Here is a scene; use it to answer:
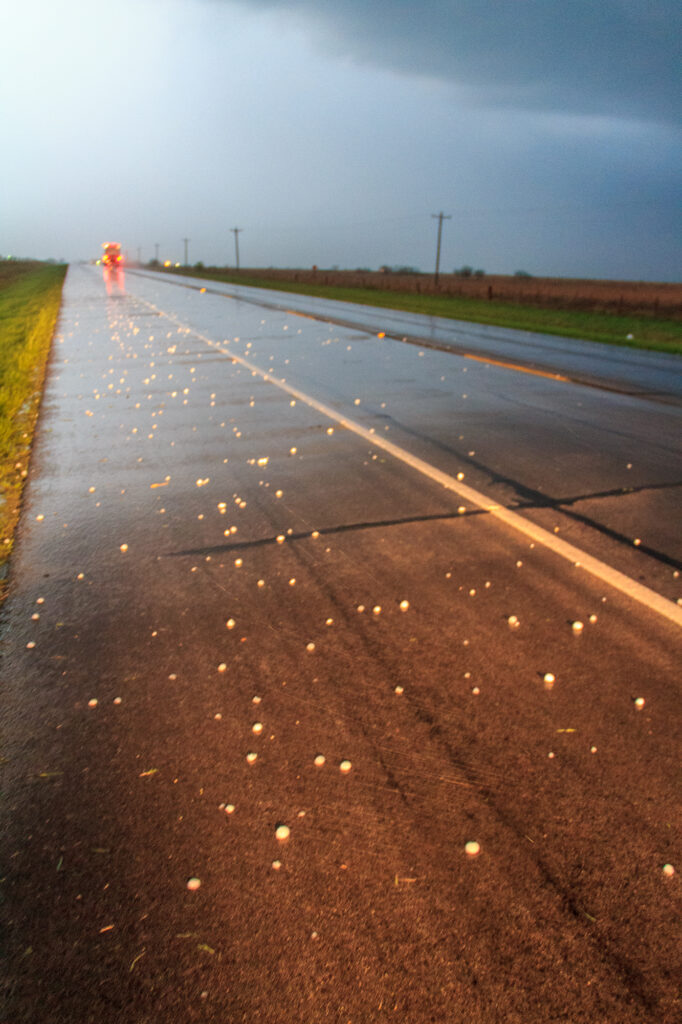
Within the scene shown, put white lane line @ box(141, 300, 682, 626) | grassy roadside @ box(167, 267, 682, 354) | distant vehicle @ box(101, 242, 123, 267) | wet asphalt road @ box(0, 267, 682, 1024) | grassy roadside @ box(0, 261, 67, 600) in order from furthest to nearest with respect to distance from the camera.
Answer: distant vehicle @ box(101, 242, 123, 267) → grassy roadside @ box(167, 267, 682, 354) → grassy roadside @ box(0, 261, 67, 600) → white lane line @ box(141, 300, 682, 626) → wet asphalt road @ box(0, 267, 682, 1024)

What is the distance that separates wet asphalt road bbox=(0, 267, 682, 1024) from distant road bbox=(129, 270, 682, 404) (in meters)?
6.22

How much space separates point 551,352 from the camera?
15.6 m

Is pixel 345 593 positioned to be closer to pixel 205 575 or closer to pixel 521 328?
pixel 205 575

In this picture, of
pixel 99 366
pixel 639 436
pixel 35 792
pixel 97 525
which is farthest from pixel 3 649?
pixel 99 366

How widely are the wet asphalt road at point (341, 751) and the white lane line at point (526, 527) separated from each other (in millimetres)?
54

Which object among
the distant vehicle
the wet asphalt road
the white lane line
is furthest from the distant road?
the distant vehicle

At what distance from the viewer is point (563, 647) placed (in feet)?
11.8

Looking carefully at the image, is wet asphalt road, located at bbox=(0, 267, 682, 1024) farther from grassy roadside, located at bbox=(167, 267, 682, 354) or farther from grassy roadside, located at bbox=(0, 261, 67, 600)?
grassy roadside, located at bbox=(167, 267, 682, 354)

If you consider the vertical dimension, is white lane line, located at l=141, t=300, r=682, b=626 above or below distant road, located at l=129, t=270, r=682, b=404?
below

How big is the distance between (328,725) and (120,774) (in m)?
0.95

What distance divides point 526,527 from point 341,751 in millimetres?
3020

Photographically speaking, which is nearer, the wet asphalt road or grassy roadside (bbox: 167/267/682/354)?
the wet asphalt road

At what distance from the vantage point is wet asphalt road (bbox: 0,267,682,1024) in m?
1.99

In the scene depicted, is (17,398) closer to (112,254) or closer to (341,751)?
(341,751)
